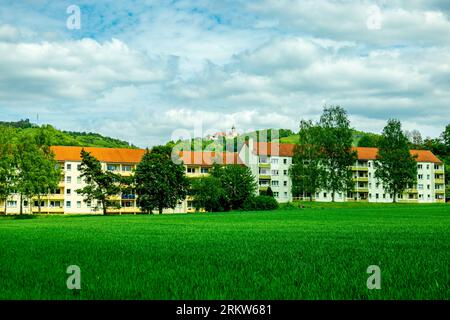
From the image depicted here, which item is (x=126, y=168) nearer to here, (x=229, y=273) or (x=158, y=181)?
(x=158, y=181)

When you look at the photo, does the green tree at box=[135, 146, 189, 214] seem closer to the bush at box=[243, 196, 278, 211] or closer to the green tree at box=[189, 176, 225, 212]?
the green tree at box=[189, 176, 225, 212]

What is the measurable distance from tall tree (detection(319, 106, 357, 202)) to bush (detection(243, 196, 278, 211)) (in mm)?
16310

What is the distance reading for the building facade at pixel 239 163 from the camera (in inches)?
4589

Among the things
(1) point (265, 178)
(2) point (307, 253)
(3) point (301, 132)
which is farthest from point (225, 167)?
(2) point (307, 253)

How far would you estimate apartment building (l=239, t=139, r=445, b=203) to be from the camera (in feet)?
429

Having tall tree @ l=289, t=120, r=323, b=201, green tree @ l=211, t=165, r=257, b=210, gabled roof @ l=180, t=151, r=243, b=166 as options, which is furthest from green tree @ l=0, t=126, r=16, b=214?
tall tree @ l=289, t=120, r=323, b=201

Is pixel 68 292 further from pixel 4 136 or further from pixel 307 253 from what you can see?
pixel 4 136

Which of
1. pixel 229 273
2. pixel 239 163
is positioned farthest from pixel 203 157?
pixel 229 273

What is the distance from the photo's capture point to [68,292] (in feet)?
27.7

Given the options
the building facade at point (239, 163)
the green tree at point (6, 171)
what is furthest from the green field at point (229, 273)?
the building facade at point (239, 163)

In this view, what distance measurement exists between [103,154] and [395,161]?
66.9 m

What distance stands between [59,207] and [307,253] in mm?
109776

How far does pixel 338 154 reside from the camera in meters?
104

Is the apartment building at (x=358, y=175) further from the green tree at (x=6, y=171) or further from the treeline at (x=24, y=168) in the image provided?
the green tree at (x=6, y=171)
